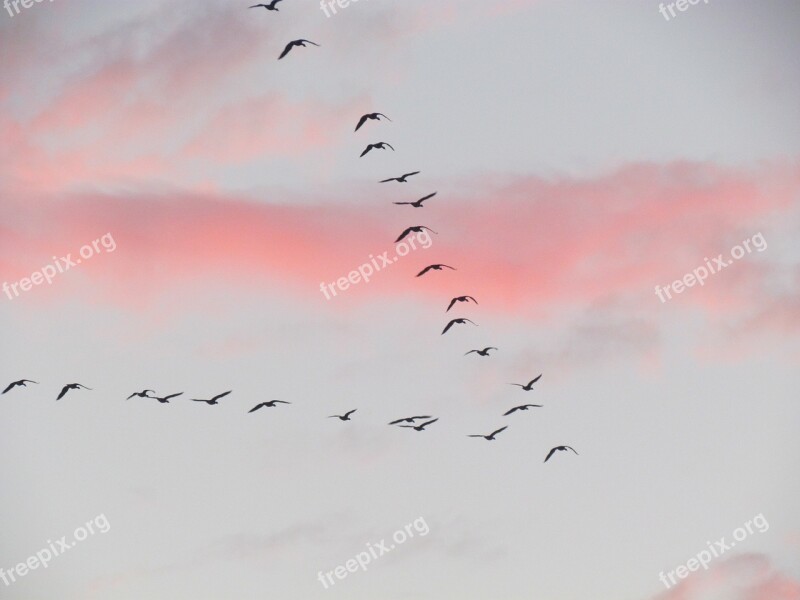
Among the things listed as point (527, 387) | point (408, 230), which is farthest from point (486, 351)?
point (408, 230)

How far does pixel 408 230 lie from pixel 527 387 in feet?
61.7

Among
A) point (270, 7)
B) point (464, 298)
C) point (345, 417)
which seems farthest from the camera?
point (345, 417)

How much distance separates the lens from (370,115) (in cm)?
14175

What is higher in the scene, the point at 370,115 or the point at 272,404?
the point at 370,115

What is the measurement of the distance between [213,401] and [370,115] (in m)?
32.6

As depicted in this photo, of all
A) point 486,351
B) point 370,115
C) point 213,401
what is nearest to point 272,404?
point 213,401

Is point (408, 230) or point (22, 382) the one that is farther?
point (22, 382)

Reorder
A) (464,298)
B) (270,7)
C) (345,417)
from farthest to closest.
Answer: (345,417) < (464,298) < (270,7)

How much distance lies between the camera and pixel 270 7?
135000 millimetres

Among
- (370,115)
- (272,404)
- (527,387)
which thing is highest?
(370,115)

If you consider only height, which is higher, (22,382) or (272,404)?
(22,382)

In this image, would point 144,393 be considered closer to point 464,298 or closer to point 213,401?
point 213,401

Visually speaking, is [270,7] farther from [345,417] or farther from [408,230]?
[345,417]

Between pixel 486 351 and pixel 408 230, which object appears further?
pixel 486 351
